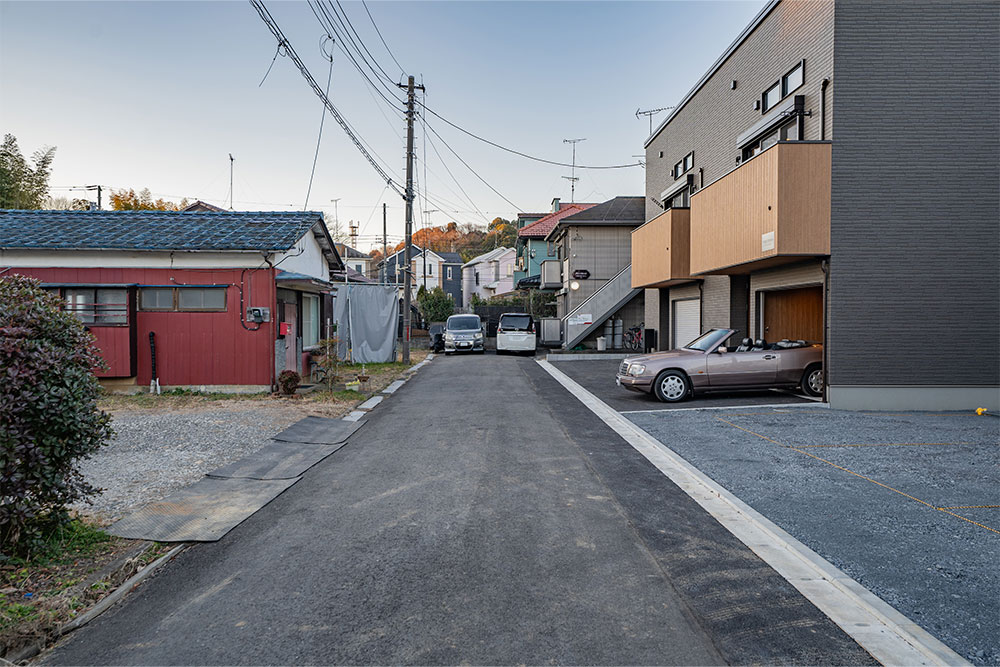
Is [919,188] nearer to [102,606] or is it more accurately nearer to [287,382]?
[287,382]

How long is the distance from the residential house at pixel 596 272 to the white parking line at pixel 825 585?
66.5 feet

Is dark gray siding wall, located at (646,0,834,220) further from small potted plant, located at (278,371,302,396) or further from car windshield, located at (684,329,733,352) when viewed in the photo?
small potted plant, located at (278,371,302,396)

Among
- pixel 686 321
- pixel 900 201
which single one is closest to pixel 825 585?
pixel 900 201

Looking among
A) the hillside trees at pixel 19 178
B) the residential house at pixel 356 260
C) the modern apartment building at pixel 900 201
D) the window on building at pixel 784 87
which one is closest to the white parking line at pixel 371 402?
the modern apartment building at pixel 900 201

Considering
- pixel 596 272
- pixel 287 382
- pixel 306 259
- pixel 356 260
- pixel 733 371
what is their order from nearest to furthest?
pixel 733 371
pixel 287 382
pixel 306 259
pixel 596 272
pixel 356 260

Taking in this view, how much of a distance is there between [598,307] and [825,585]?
2328cm

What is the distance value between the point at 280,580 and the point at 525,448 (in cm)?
438

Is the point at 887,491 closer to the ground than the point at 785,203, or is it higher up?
closer to the ground

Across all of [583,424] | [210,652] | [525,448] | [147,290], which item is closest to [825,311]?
[583,424]

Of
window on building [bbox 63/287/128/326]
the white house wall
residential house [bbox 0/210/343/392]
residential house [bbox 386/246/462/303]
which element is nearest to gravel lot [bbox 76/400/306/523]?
residential house [bbox 0/210/343/392]

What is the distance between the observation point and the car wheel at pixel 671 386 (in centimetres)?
1211

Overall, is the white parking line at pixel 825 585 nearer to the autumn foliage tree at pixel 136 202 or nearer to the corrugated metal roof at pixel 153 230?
the corrugated metal roof at pixel 153 230

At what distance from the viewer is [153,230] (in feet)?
46.8

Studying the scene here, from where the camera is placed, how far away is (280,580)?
4.09 meters
